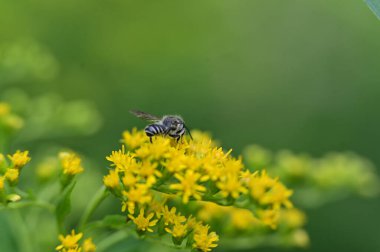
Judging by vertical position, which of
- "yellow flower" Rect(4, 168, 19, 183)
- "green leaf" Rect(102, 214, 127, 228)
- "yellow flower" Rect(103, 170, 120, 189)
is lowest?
"green leaf" Rect(102, 214, 127, 228)

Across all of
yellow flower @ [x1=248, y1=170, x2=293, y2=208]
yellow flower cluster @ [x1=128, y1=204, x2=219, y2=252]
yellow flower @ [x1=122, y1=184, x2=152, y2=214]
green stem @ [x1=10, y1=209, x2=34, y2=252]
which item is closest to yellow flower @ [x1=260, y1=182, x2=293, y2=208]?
yellow flower @ [x1=248, y1=170, x2=293, y2=208]

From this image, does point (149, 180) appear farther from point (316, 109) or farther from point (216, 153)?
point (316, 109)

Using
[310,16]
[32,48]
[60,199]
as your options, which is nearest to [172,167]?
[60,199]

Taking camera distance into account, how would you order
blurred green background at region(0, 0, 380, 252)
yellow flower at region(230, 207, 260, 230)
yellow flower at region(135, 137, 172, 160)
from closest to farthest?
yellow flower at region(135, 137, 172, 160) → yellow flower at region(230, 207, 260, 230) → blurred green background at region(0, 0, 380, 252)

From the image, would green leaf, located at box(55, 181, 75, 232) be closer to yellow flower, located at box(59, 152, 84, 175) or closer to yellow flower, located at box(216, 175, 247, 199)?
yellow flower, located at box(59, 152, 84, 175)

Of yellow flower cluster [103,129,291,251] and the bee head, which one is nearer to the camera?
yellow flower cluster [103,129,291,251]

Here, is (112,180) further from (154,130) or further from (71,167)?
(154,130)

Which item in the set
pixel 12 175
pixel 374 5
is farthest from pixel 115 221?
pixel 374 5
